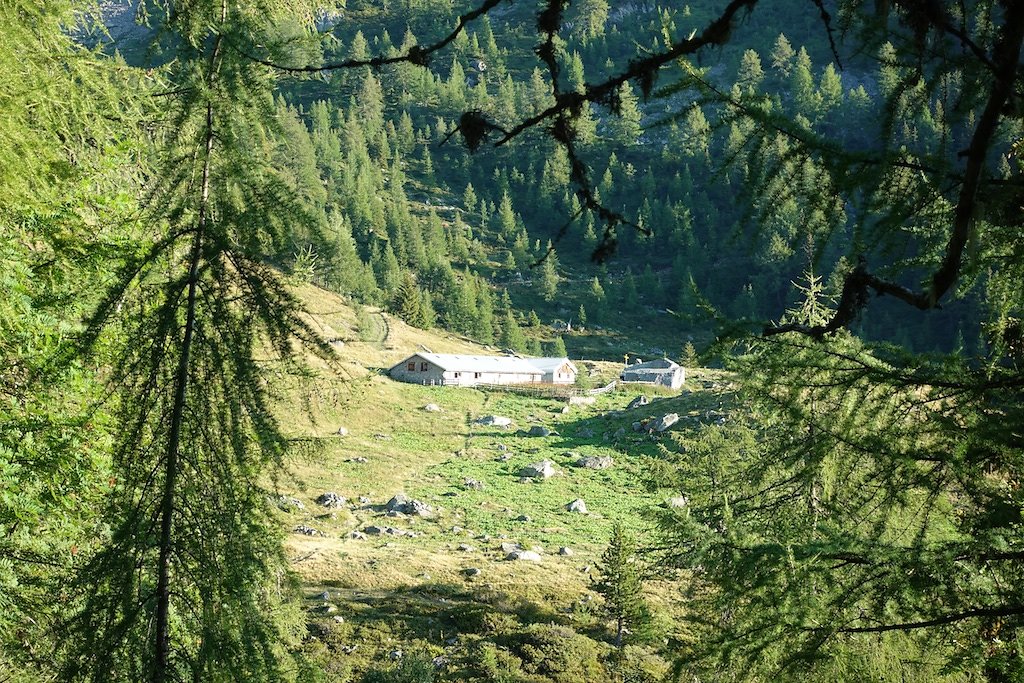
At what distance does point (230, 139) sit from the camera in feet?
10.4

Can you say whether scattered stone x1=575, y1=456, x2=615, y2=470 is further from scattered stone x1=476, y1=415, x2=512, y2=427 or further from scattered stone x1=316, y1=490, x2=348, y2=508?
scattered stone x1=316, y1=490, x2=348, y2=508

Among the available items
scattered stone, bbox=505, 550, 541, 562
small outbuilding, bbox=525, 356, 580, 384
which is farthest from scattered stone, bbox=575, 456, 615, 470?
small outbuilding, bbox=525, 356, 580, 384

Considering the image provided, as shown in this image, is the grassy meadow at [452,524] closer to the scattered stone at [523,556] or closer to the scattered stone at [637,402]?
the scattered stone at [523,556]

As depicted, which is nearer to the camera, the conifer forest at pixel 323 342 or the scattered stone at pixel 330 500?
the conifer forest at pixel 323 342

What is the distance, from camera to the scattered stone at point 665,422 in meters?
48.0

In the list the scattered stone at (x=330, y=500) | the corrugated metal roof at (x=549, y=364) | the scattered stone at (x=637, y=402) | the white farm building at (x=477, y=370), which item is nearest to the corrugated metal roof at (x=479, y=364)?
the white farm building at (x=477, y=370)

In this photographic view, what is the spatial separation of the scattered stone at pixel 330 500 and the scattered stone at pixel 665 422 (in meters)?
22.8

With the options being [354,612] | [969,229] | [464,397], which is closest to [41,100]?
[969,229]

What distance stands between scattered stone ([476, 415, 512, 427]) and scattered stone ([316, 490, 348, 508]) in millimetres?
20011

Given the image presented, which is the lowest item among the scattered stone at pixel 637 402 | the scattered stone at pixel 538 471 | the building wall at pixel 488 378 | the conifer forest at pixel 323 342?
the building wall at pixel 488 378

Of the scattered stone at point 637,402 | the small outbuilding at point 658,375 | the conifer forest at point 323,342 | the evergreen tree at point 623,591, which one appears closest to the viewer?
the conifer forest at point 323,342

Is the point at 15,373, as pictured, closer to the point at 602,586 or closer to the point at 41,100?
the point at 41,100

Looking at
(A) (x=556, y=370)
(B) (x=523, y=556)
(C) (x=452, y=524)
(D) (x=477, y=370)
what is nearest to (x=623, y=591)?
(B) (x=523, y=556)

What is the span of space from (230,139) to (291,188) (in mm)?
302
